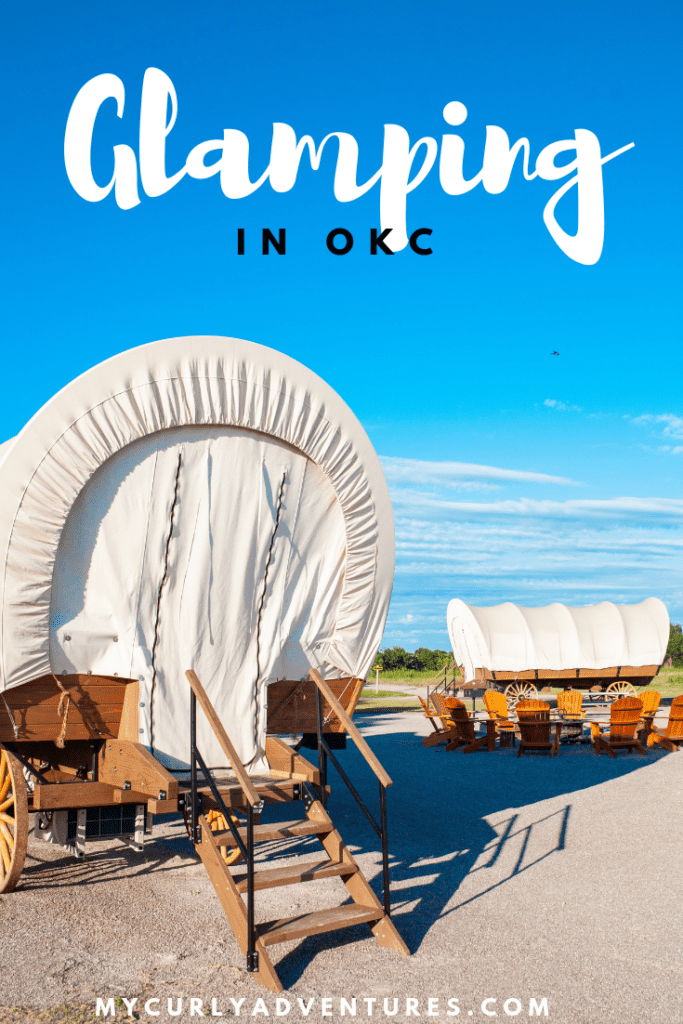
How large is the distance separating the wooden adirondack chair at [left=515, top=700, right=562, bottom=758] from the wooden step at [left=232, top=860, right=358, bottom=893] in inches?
386

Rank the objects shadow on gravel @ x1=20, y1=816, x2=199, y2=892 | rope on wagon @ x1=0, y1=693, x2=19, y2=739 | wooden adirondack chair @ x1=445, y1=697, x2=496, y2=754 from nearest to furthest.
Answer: rope on wagon @ x1=0, y1=693, x2=19, y2=739 < shadow on gravel @ x1=20, y1=816, x2=199, y2=892 < wooden adirondack chair @ x1=445, y1=697, x2=496, y2=754

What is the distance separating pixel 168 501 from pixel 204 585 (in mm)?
685

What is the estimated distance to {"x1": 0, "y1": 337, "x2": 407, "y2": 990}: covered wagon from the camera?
547 centimetres

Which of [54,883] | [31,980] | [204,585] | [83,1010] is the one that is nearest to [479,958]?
[83,1010]

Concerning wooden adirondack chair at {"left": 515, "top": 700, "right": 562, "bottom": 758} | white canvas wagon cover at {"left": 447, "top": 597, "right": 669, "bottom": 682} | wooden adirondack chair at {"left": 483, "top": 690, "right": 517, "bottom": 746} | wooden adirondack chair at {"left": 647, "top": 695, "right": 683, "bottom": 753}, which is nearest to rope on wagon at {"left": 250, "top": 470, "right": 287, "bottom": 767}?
wooden adirondack chair at {"left": 515, "top": 700, "right": 562, "bottom": 758}

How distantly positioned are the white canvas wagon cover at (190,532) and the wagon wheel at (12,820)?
3.04ft

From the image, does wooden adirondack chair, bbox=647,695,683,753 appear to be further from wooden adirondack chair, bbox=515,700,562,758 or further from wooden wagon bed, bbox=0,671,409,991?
wooden wagon bed, bbox=0,671,409,991

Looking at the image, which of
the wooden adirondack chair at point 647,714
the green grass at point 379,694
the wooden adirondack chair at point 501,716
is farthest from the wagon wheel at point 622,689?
the green grass at point 379,694

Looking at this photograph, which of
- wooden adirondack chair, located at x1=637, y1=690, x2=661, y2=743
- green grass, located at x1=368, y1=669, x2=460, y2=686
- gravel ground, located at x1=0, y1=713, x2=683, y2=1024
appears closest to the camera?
gravel ground, located at x1=0, y1=713, x2=683, y2=1024

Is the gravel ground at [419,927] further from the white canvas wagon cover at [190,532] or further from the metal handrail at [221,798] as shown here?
the white canvas wagon cover at [190,532]

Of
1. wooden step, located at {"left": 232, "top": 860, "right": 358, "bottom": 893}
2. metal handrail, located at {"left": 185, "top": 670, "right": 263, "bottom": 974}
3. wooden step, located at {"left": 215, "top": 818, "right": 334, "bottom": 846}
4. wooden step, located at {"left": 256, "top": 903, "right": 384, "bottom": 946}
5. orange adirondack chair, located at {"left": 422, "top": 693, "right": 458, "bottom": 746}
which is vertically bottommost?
orange adirondack chair, located at {"left": 422, "top": 693, "right": 458, "bottom": 746}

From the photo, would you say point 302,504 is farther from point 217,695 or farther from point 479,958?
point 479,958

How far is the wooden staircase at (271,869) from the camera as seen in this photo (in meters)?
4.78

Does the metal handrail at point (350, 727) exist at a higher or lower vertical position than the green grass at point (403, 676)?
higher
